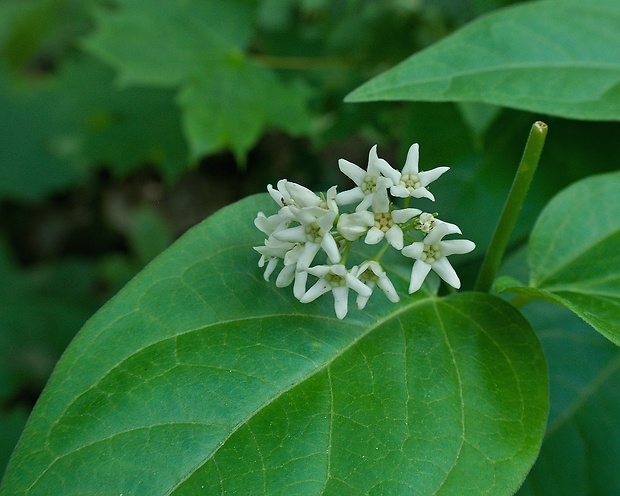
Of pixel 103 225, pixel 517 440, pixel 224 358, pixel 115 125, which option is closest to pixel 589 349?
pixel 517 440

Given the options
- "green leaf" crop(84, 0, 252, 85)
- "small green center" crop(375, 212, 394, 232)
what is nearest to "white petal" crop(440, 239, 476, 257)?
"small green center" crop(375, 212, 394, 232)

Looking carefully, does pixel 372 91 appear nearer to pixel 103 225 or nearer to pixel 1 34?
pixel 103 225

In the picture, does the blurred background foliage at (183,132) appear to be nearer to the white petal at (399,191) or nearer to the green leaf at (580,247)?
the green leaf at (580,247)

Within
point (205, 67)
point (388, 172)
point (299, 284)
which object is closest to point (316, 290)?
point (299, 284)

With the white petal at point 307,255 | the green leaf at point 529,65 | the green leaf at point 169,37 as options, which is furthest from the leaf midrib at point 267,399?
the green leaf at point 169,37

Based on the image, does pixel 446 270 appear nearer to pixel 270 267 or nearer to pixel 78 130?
pixel 270 267
